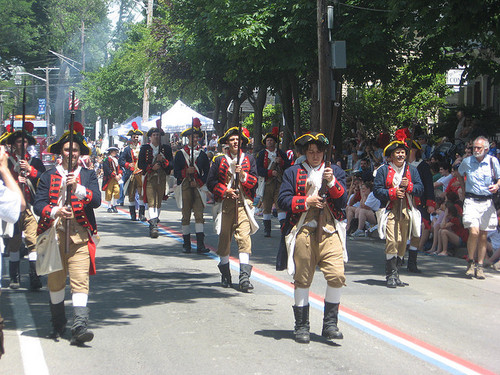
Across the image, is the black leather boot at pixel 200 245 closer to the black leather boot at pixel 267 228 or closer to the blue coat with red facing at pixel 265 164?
the black leather boot at pixel 267 228

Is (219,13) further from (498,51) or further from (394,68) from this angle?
(498,51)

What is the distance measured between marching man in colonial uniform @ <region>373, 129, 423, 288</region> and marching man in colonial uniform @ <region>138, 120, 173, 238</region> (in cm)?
620

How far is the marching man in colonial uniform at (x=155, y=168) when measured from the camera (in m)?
15.5

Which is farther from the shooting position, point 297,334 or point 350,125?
point 350,125

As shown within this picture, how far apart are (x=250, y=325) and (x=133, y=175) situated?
11.7 metres

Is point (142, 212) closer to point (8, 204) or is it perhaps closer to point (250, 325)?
point (250, 325)

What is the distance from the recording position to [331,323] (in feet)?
23.4

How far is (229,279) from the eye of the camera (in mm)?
9961

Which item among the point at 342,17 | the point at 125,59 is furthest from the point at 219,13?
the point at 125,59

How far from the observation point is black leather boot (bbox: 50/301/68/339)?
7.13m

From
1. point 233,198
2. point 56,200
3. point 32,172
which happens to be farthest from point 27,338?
point 233,198

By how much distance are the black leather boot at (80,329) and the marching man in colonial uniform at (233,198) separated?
10.4ft

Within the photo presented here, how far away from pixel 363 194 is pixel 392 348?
9.37 metres

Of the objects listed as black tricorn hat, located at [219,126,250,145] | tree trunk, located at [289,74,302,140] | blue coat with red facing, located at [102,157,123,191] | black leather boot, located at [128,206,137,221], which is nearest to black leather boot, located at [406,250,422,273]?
black tricorn hat, located at [219,126,250,145]
